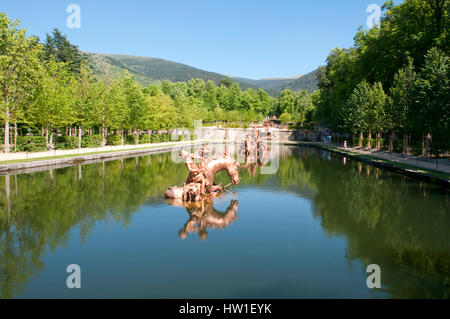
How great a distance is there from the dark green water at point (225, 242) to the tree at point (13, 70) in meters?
17.0

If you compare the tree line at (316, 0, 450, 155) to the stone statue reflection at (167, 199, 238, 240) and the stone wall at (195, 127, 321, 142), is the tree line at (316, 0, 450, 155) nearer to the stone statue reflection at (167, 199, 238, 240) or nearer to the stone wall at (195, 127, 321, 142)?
the stone wall at (195, 127, 321, 142)

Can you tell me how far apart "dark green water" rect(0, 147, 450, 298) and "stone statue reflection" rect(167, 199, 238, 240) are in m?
0.05

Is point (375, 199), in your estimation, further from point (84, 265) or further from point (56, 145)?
point (56, 145)

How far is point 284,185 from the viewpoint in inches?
831

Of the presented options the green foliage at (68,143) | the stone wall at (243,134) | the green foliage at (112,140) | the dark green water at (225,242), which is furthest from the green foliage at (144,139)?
the dark green water at (225,242)

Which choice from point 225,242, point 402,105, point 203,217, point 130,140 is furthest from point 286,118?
point 225,242

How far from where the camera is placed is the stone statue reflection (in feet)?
37.2

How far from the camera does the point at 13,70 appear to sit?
107 feet

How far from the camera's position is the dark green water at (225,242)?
7.39 metres

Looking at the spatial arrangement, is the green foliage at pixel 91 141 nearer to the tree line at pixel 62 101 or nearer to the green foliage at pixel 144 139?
the tree line at pixel 62 101

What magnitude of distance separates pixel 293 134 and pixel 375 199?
73.3 m

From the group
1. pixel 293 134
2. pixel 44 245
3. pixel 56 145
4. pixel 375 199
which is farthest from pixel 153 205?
pixel 293 134
